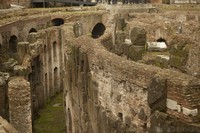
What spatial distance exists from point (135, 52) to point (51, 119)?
7270 mm

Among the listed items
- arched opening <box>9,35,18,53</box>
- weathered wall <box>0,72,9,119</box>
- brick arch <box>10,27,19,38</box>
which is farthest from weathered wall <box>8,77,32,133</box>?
arched opening <box>9,35,18,53</box>

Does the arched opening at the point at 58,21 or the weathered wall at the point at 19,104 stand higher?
the arched opening at the point at 58,21

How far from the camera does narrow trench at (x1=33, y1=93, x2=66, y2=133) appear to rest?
799 inches

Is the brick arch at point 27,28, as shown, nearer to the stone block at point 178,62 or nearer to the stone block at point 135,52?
the stone block at point 135,52

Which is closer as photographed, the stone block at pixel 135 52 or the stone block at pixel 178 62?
the stone block at pixel 178 62

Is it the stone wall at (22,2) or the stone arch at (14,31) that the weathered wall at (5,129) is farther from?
the stone wall at (22,2)

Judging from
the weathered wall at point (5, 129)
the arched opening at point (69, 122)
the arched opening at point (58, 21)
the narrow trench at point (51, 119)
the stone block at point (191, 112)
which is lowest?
the narrow trench at point (51, 119)

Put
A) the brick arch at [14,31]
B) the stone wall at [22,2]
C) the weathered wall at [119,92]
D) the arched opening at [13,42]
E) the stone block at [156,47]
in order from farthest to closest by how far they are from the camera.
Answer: the stone wall at [22,2]
the arched opening at [13,42]
the brick arch at [14,31]
the stone block at [156,47]
the weathered wall at [119,92]

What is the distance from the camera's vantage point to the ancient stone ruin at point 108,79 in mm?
8867

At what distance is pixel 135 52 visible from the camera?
16.6 meters

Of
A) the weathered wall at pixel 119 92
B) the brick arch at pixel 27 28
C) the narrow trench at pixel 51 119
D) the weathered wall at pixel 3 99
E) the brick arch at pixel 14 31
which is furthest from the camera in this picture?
the brick arch at pixel 27 28

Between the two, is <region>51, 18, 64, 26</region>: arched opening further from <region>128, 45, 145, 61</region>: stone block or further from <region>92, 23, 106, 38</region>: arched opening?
<region>128, 45, 145, 61</region>: stone block

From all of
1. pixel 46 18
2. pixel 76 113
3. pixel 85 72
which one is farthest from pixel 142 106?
pixel 46 18

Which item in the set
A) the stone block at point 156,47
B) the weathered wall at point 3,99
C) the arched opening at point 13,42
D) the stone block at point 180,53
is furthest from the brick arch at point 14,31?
the stone block at point 180,53
